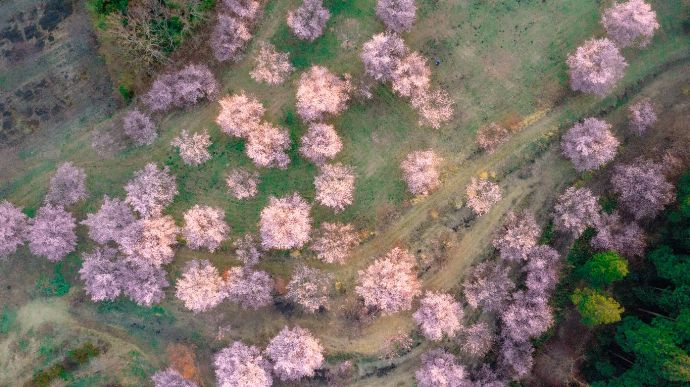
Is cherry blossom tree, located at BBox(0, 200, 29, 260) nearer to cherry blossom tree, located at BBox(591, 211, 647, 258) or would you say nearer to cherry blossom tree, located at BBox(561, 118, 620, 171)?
cherry blossom tree, located at BBox(561, 118, 620, 171)

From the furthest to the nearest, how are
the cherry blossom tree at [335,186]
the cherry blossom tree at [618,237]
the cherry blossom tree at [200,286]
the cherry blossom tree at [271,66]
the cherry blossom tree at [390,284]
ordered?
the cherry blossom tree at [271,66], the cherry blossom tree at [335,186], the cherry blossom tree at [200,286], the cherry blossom tree at [390,284], the cherry blossom tree at [618,237]

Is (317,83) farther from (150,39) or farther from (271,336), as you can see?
(271,336)

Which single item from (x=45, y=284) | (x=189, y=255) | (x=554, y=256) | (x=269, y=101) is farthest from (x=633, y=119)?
(x=45, y=284)

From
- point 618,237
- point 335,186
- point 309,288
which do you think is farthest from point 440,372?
point 618,237

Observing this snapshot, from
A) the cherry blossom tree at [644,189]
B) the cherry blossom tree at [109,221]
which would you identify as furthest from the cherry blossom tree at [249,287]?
the cherry blossom tree at [644,189]

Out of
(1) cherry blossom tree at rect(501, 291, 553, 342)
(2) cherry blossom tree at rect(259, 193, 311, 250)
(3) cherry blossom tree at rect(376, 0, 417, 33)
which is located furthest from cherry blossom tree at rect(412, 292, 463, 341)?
(3) cherry blossom tree at rect(376, 0, 417, 33)


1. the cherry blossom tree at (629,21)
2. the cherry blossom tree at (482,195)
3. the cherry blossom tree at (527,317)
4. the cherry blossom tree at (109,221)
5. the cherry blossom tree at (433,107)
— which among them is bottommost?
the cherry blossom tree at (527,317)

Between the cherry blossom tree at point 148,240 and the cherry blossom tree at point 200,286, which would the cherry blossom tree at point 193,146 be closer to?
the cherry blossom tree at point 148,240
